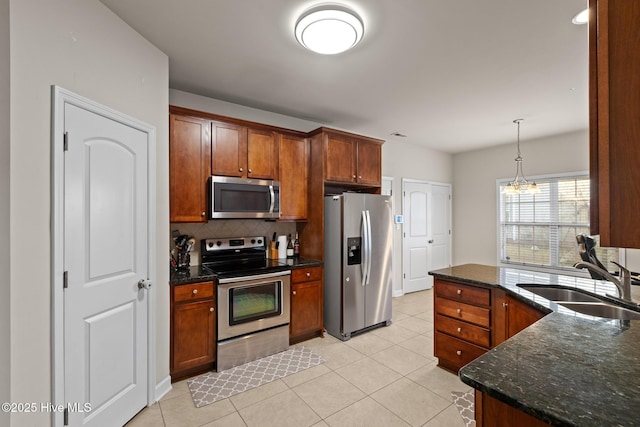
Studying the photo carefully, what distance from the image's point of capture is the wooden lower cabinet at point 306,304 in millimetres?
3205

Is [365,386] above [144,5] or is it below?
below

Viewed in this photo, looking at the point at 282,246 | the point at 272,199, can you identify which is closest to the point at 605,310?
the point at 272,199

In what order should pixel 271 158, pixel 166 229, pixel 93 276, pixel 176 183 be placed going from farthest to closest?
1. pixel 271 158
2. pixel 176 183
3. pixel 166 229
4. pixel 93 276

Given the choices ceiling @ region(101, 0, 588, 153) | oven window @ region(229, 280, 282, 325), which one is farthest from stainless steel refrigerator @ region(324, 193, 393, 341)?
ceiling @ region(101, 0, 588, 153)

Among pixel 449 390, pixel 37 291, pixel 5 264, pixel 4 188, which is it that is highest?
pixel 4 188

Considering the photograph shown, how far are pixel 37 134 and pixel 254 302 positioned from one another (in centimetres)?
208

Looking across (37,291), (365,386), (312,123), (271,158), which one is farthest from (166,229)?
(312,123)

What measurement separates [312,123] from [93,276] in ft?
10.3

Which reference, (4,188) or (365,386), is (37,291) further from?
(365,386)

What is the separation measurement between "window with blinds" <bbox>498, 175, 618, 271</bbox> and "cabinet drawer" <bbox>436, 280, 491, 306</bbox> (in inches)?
123

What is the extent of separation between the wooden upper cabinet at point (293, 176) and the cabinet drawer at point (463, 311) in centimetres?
180

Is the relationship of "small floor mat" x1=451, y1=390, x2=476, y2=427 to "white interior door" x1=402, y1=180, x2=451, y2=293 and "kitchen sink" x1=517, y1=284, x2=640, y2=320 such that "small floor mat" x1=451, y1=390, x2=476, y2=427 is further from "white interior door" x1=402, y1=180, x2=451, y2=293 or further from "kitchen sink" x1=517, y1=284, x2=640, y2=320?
Result: "white interior door" x1=402, y1=180, x2=451, y2=293

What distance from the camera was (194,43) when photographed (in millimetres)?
2236

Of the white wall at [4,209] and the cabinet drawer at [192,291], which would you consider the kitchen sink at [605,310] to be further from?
the white wall at [4,209]
